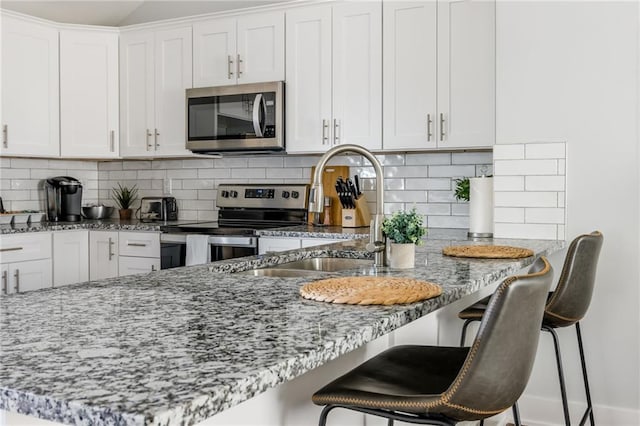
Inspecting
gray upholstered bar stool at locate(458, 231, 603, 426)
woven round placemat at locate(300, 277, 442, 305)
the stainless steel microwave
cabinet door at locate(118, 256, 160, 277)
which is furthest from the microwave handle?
woven round placemat at locate(300, 277, 442, 305)

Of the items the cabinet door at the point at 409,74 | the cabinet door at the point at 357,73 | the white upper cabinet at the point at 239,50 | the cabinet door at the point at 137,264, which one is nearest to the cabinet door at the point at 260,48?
the white upper cabinet at the point at 239,50

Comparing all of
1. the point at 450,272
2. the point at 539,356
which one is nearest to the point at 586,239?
the point at 450,272

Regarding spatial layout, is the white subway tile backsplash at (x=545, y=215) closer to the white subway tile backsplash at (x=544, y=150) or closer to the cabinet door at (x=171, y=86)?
the white subway tile backsplash at (x=544, y=150)

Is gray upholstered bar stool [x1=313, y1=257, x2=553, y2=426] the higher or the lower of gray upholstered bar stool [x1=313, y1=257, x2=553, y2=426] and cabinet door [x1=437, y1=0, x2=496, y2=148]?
the lower

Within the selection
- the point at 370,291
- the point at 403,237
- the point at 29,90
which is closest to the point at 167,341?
the point at 370,291

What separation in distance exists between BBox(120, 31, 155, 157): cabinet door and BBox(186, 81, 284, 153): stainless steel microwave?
421 millimetres

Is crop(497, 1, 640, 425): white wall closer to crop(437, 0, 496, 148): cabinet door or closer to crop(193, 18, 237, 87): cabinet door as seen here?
crop(437, 0, 496, 148): cabinet door

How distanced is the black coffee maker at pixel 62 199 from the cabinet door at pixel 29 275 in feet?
1.96

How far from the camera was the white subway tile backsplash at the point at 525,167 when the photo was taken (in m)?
3.06

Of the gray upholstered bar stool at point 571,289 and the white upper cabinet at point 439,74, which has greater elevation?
the white upper cabinet at point 439,74

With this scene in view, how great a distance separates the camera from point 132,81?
470 centimetres

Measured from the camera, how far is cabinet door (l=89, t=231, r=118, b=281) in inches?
174

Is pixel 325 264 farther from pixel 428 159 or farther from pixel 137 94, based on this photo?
pixel 137 94

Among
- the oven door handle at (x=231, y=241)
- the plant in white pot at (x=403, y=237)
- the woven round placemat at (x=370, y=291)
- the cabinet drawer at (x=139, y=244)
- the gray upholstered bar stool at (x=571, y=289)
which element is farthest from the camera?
the cabinet drawer at (x=139, y=244)
